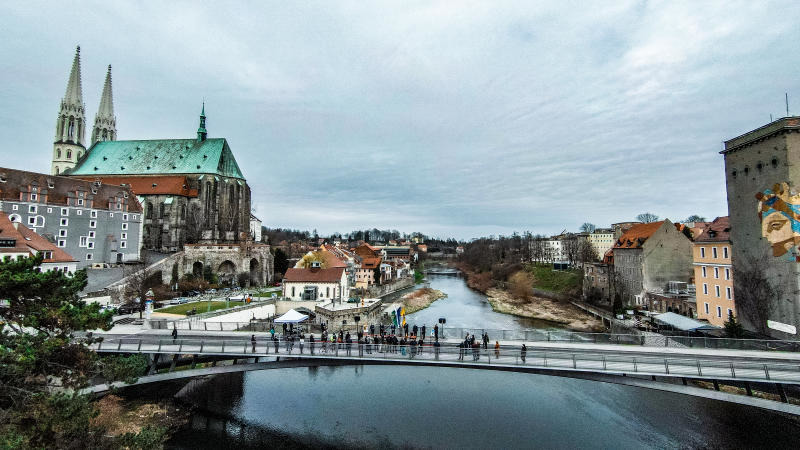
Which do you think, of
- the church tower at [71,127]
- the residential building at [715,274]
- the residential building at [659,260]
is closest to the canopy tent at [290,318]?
the residential building at [715,274]

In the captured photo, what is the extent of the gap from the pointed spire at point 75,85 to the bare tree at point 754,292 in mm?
103929

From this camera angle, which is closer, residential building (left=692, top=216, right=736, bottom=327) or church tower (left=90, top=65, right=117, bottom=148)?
residential building (left=692, top=216, right=736, bottom=327)

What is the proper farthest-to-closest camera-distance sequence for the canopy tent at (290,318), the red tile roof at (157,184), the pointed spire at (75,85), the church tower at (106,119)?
the church tower at (106,119) → the pointed spire at (75,85) → the red tile roof at (157,184) → the canopy tent at (290,318)

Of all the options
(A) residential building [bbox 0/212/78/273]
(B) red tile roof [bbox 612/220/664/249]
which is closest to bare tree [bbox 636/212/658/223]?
(B) red tile roof [bbox 612/220/664/249]

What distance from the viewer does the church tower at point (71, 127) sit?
77938 millimetres

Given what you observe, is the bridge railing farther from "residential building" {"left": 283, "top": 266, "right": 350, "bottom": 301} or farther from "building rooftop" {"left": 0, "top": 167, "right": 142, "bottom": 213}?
"building rooftop" {"left": 0, "top": 167, "right": 142, "bottom": 213}

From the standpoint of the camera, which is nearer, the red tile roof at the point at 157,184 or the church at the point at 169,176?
the church at the point at 169,176

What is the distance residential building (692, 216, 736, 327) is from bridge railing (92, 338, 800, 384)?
19336mm

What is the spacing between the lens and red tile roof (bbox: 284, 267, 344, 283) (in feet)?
160

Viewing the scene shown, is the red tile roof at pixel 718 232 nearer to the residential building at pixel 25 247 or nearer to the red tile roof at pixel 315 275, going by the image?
the red tile roof at pixel 315 275

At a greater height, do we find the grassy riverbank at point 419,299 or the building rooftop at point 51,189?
the building rooftop at point 51,189

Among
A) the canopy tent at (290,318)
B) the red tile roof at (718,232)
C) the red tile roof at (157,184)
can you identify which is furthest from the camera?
the red tile roof at (157,184)

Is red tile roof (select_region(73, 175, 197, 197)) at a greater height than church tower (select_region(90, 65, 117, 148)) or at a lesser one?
lesser

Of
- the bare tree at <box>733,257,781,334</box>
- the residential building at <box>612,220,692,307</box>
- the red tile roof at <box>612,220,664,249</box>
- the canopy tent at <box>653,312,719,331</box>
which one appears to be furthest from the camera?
the red tile roof at <box>612,220,664,249</box>
